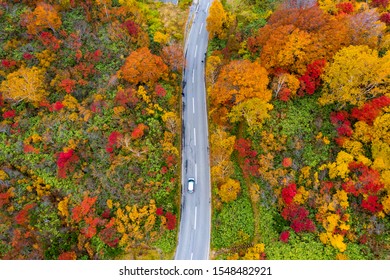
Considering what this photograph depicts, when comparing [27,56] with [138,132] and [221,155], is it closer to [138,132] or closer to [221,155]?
[138,132]

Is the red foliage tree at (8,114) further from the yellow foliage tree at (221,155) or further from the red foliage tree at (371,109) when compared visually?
the red foliage tree at (371,109)

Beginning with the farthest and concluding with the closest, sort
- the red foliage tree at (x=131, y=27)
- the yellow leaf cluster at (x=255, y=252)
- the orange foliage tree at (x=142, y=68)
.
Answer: the red foliage tree at (x=131, y=27), the orange foliage tree at (x=142, y=68), the yellow leaf cluster at (x=255, y=252)

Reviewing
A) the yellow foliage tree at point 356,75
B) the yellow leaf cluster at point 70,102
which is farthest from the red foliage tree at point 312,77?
the yellow leaf cluster at point 70,102

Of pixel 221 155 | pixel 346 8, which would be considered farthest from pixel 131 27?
pixel 346 8

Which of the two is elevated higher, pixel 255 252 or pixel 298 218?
pixel 298 218

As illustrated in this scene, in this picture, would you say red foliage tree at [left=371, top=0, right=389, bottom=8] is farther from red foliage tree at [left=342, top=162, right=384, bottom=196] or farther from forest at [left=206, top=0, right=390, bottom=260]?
red foliage tree at [left=342, top=162, right=384, bottom=196]

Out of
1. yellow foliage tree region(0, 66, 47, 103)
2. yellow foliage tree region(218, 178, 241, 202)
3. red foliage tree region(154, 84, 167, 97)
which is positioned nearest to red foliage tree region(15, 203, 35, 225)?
yellow foliage tree region(0, 66, 47, 103)

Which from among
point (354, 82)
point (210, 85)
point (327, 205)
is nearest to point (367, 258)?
point (327, 205)
